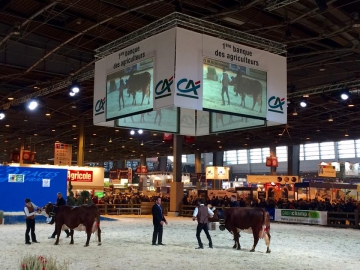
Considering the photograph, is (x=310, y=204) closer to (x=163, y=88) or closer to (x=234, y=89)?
(x=234, y=89)

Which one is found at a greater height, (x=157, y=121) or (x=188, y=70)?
(x=188, y=70)

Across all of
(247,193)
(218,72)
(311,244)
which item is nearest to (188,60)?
(218,72)

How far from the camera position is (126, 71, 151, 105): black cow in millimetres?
11922

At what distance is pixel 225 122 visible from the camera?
14953mm

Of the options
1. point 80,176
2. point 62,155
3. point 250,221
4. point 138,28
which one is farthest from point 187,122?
point 62,155

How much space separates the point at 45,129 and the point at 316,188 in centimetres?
2392

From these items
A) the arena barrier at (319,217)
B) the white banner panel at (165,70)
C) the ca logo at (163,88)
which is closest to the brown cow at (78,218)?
the white banner panel at (165,70)

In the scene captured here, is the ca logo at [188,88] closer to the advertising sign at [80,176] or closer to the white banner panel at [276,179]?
the advertising sign at [80,176]

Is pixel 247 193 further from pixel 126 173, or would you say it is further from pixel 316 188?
pixel 126 173

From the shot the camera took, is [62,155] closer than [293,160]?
Yes

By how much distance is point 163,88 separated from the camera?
1098 cm

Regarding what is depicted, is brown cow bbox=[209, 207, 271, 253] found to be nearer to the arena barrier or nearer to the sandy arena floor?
the sandy arena floor

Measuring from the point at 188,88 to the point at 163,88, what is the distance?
0.60m

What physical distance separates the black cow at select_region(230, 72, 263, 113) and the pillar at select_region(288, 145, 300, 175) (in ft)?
118
